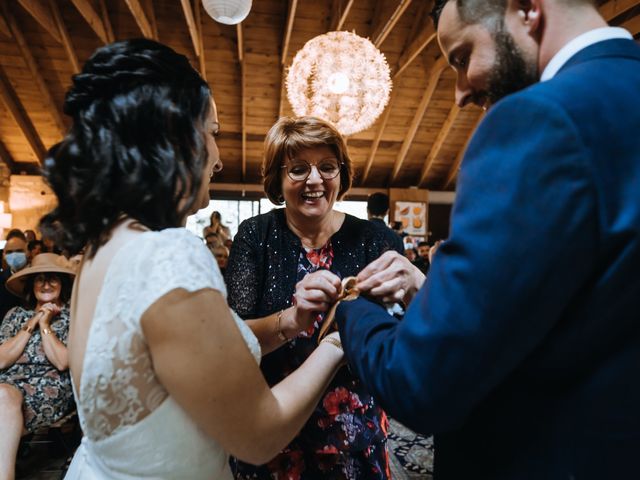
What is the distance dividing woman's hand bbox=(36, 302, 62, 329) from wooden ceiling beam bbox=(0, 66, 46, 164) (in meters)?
7.94

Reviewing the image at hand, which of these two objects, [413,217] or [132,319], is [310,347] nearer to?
[132,319]

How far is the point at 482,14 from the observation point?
2.80ft

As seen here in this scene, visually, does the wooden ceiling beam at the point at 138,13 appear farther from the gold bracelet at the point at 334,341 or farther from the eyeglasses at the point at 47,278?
the gold bracelet at the point at 334,341

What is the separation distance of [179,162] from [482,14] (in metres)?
0.67

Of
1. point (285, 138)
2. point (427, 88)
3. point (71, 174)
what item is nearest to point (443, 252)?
point (71, 174)

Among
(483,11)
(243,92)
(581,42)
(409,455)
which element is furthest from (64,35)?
(581,42)

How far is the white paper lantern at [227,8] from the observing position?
344 cm

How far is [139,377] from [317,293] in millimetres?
549

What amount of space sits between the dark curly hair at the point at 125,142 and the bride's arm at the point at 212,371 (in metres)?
0.24

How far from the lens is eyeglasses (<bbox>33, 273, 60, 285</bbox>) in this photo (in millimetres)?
3434

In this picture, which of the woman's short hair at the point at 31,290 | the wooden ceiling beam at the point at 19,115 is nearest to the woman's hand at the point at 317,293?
the woman's short hair at the point at 31,290

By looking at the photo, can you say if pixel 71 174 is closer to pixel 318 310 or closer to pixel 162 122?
pixel 162 122

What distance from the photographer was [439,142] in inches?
455

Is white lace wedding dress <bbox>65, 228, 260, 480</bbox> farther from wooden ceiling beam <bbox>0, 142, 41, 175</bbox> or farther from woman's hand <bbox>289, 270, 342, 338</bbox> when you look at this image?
wooden ceiling beam <bbox>0, 142, 41, 175</bbox>
